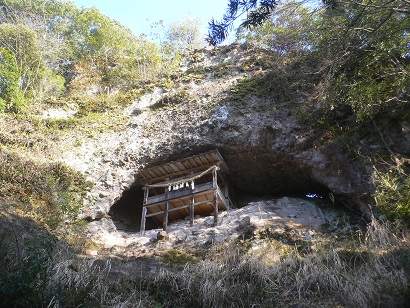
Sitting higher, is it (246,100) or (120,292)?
(246,100)

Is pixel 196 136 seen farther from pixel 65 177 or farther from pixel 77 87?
pixel 77 87

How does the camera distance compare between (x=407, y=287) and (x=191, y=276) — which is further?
(x=191, y=276)

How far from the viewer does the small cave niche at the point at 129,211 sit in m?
13.6

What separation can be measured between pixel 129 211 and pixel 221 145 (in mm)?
4298

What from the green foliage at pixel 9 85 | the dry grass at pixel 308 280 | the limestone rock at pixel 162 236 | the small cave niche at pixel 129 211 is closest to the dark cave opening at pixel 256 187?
the small cave niche at pixel 129 211

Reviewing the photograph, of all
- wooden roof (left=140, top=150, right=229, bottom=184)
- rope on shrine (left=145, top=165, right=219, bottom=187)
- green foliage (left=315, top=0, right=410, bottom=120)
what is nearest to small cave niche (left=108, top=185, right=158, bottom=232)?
wooden roof (left=140, top=150, right=229, bottom=184)

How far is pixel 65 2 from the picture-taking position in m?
23.8

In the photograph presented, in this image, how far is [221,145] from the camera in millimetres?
12695

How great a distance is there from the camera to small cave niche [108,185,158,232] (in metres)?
13.6

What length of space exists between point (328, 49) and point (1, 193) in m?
8.81

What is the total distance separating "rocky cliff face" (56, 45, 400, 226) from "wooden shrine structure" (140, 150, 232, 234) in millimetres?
301

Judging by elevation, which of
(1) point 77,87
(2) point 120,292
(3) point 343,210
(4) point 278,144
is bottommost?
(2) point 120,292

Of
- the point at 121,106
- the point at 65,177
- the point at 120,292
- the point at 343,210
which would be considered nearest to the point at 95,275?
the point at 120,292

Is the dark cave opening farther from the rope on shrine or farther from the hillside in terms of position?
the rope on shrine
